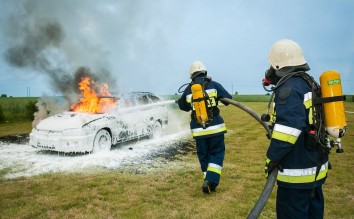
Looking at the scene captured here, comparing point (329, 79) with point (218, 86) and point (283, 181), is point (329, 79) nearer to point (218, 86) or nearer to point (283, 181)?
point (283, 181)

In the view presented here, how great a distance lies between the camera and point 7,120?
1692 cm

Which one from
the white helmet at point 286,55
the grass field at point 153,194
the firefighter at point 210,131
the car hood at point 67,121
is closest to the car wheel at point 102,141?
the car hood at point 67,121

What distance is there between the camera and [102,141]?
838 centimetres

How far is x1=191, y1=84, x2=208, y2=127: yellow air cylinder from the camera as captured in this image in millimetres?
5012

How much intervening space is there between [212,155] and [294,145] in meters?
2.44

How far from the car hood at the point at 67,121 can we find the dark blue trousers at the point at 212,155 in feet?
12.6

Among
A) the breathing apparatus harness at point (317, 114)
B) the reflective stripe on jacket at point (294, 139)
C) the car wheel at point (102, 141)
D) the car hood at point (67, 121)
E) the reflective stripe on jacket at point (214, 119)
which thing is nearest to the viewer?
the reflective stripe on jacket at point (294, 139)

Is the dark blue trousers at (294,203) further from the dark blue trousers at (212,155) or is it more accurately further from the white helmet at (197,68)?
the white helmet at (197,68)

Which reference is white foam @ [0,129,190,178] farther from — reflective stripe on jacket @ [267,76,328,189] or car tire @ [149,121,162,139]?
reflective stripe on jacket @ [267,76,328,189]

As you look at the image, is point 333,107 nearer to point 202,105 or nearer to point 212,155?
point 202,105

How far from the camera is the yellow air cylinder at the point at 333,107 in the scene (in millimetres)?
2910

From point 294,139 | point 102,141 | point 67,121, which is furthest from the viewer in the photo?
point 102,141

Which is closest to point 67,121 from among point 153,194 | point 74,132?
point 74,132

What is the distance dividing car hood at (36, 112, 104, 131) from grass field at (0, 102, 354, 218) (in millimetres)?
1735
